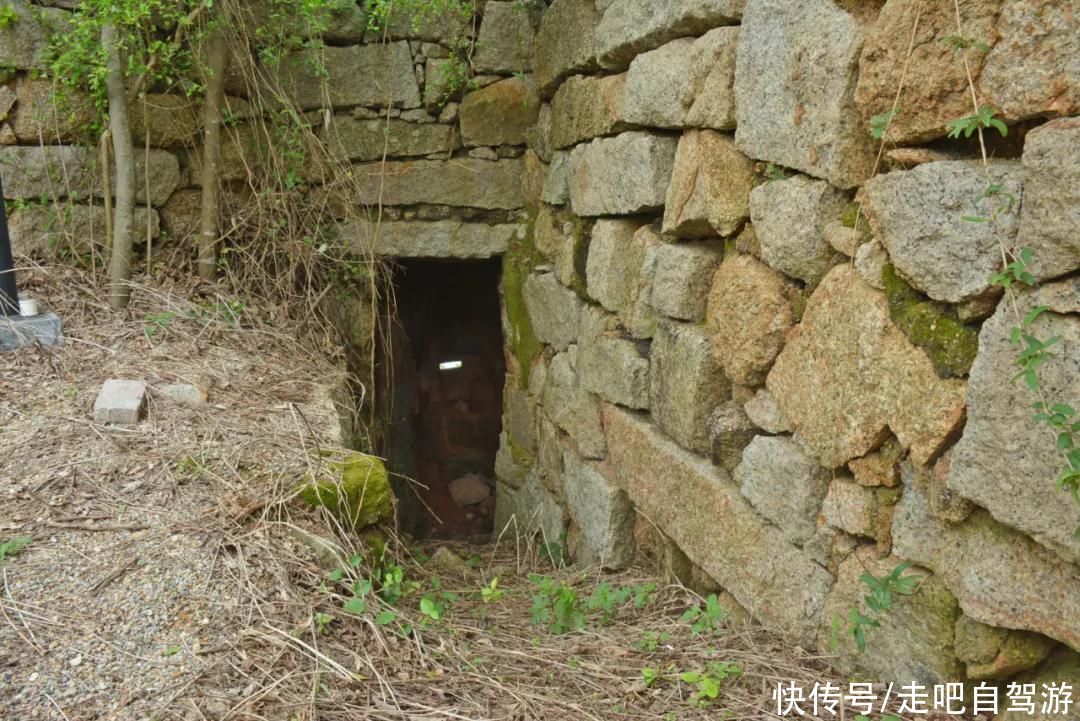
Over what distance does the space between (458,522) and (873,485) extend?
362 centimetres

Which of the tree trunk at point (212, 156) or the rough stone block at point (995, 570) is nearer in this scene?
the rough stone block at point (995, 570)

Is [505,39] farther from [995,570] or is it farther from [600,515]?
[995,570]

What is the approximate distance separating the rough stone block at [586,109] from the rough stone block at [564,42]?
5 centimetres

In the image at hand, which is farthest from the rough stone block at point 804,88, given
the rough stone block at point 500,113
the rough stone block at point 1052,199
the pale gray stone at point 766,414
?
the rough stone block at point 500,113

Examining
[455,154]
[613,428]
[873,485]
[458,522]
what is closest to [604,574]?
[613,428]

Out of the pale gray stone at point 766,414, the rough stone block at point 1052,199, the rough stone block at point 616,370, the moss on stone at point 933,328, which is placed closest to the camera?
the rough stone block at point 1052,199

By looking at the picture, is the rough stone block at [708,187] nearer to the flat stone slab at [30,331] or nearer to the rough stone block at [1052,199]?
the rough stone block at [1052,199]

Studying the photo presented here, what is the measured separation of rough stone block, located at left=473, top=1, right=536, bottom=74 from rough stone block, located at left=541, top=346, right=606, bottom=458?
49.4 inches

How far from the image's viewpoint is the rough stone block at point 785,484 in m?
1.91

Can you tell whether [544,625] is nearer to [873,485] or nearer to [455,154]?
[873,485]

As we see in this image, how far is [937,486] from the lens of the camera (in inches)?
60.8

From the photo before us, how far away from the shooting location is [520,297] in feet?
13.0

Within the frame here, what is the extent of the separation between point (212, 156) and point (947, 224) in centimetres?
292

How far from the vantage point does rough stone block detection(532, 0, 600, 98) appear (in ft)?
9.97
